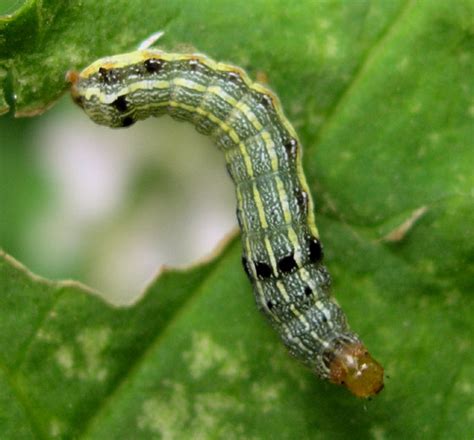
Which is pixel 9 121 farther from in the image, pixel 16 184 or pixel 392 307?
pixel 392 307

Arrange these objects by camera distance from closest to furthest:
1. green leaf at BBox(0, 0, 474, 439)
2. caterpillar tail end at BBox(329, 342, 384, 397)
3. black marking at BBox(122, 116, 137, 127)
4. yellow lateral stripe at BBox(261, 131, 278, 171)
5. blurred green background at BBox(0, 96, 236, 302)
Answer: caterpillar tail end at BBox(329, 342, 384, 397) < green leaf at BBox(0, 0, 474, 439) < yellow lateral stripe at BBox(261, 131, 278, 171) < black marking at BBox(122, 116, 137, 127) < blurred green background at BBox(0, 96, 236, 302)

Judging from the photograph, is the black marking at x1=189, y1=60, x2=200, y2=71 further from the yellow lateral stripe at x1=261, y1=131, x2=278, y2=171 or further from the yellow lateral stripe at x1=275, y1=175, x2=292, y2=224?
the yellow lateral stripe at x1=275, y1=175, x2=292, y2=224

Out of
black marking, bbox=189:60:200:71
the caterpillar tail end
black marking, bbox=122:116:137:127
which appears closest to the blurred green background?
black marking, bbox=122:116:137:127

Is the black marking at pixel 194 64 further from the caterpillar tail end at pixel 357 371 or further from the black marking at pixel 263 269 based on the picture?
the caterpillar tail end at pixel 357 371

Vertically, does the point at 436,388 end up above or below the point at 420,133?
below

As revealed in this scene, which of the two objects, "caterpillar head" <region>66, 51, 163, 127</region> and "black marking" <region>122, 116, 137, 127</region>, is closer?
"caterpillar head" <region>66, 51, 163, 127</region>

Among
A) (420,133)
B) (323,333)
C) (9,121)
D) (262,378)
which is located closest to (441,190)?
(420,133)

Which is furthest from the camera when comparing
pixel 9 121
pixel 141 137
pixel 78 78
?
pixel 141 137
